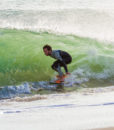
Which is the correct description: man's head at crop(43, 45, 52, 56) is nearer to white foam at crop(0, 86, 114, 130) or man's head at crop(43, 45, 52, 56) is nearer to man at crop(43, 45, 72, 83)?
man at crop(43, 45, 72, 83)

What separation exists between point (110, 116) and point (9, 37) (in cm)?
50

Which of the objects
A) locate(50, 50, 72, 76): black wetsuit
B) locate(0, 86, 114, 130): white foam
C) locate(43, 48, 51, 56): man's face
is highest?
locate(43, 48, 51, 56): man's face

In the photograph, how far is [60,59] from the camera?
1063 mm

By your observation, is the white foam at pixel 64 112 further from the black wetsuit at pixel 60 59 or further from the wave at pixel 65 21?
the wave at pixel 65 21

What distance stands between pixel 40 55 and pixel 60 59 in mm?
80

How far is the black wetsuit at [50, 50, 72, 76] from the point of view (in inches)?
41.8

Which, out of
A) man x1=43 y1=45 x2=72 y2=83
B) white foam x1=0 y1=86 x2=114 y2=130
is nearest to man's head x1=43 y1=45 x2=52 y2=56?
man x1=43 y1=45 x2=72 y2=83

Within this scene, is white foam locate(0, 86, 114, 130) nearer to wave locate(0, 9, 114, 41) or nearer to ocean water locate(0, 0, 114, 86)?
ocean water locate(0, 0, 114, 86)

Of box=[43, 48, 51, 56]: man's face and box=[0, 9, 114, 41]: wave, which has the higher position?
box=[0, 9, 114, 41]: wave

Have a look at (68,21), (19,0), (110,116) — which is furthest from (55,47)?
(110,116)

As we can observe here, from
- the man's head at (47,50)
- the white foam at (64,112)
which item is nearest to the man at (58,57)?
the man's head at (47,50)

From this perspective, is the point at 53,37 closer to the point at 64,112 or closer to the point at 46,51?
the point at 46,51

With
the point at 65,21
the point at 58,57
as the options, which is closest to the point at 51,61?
the point at 58,57

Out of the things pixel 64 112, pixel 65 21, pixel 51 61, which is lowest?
pixel 64 112
